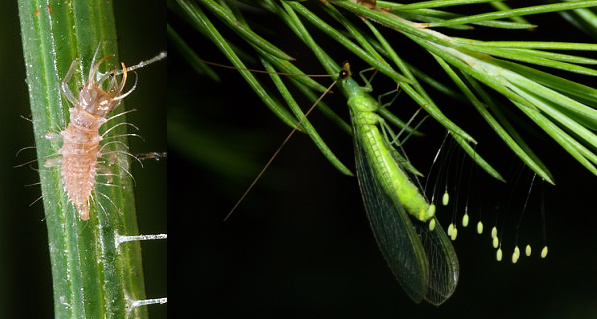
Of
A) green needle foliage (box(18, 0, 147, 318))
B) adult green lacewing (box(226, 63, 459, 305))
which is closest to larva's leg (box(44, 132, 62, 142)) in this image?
green needle foliage (box(18, 0, 147, 318))

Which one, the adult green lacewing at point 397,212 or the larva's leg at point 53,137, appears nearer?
the larva's leg at point 53,137

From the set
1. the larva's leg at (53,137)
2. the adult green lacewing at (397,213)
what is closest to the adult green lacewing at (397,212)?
the adult green lacewing at (397,213)

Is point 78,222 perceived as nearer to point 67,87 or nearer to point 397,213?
point 67,87

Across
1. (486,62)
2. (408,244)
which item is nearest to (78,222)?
(486,62)

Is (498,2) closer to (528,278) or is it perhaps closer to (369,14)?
(369,14)

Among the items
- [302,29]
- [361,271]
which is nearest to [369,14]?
[302,29]

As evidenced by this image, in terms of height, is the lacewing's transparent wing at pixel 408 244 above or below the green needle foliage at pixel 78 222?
below

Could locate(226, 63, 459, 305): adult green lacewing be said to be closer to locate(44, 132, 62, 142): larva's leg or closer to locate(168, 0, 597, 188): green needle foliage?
locate(168, 0, 597, 188): green needle foliage

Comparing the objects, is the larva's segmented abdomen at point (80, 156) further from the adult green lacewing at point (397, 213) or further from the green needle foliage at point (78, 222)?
the adult green lacewing at point (397, 213)
